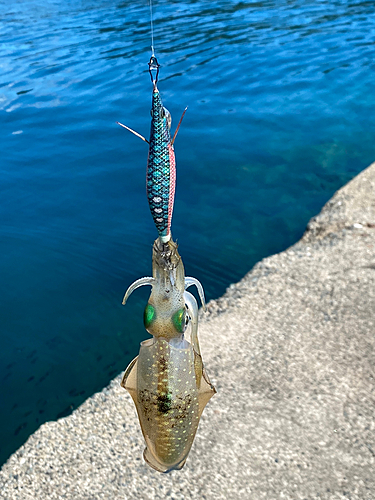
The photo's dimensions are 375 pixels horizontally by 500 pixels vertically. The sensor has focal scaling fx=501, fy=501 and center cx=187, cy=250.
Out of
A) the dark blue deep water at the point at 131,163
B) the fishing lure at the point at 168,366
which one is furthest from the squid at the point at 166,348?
the dark blue deep water at the point at 131,163

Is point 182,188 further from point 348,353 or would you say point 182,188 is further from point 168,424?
point 168,424

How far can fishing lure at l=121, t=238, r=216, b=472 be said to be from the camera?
190 centimetres

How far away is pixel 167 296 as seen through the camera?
6.25 ft

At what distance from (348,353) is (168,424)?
4.75m

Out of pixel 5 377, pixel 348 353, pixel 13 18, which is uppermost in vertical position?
pixel 13 18

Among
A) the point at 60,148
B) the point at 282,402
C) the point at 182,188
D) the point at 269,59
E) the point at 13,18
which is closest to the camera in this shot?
the point at 282,402

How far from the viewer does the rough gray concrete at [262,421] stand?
4.84 meters

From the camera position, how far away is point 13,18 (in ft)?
80.4

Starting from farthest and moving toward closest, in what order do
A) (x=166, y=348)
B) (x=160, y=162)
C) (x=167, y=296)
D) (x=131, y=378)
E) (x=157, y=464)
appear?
(x=157, y=464), (x=131, y=378), (x=166, y=348), (x=167, y=296), (x=160, y=162)

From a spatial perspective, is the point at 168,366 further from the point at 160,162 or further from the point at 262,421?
the point at 262,421

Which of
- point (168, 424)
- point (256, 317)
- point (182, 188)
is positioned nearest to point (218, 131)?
point (182, 188)

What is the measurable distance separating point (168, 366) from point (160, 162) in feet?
2.83

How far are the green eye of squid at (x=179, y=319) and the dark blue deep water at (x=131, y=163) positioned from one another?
17.6 feet

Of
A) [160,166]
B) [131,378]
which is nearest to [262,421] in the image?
[131,378]
